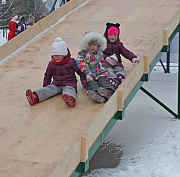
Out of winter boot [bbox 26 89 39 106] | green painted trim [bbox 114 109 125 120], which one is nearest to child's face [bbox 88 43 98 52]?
winter boot [bbox 26 89 39 106]

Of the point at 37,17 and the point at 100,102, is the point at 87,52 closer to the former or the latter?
the point at 100,102

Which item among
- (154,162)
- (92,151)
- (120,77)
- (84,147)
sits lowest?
(154,162)

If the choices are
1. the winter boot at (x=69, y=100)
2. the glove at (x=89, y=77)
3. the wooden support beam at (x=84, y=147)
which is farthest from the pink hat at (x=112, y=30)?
the wooden support beam at (x=84, y=147)

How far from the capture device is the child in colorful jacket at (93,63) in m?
7.03

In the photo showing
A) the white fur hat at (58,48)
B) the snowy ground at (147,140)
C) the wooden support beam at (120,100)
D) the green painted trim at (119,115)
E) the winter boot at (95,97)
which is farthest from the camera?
the snowy ground at (147,140)

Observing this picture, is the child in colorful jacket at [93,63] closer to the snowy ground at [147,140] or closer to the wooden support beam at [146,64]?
the wooden support beam at [146,64]

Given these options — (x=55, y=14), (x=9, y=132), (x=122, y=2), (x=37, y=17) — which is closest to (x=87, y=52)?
(x=9, y=132)

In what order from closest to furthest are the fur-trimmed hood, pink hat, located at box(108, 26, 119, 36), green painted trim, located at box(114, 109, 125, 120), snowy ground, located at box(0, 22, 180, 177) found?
1. green painted trim, located at box(114, 109, 125, 120)
2. the fur-trimmed hood
3. pink hat, located at box(108, 26, 119, 36)
4. snowy ground, located at box(0, 22, 180, 177)

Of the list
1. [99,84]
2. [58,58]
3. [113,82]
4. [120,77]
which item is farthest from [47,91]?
[120,77]

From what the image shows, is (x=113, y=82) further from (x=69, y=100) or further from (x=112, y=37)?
(x=112, y=37)

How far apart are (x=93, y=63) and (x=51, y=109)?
1.18 metres

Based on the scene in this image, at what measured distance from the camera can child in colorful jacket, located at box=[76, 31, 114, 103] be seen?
703 cm

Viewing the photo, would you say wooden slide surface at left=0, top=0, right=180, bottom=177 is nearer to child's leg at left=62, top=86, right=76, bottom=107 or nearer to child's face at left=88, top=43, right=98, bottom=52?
child's leg at left=62, top=86, right=76, bottom=107

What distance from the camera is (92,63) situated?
23.8 feet
